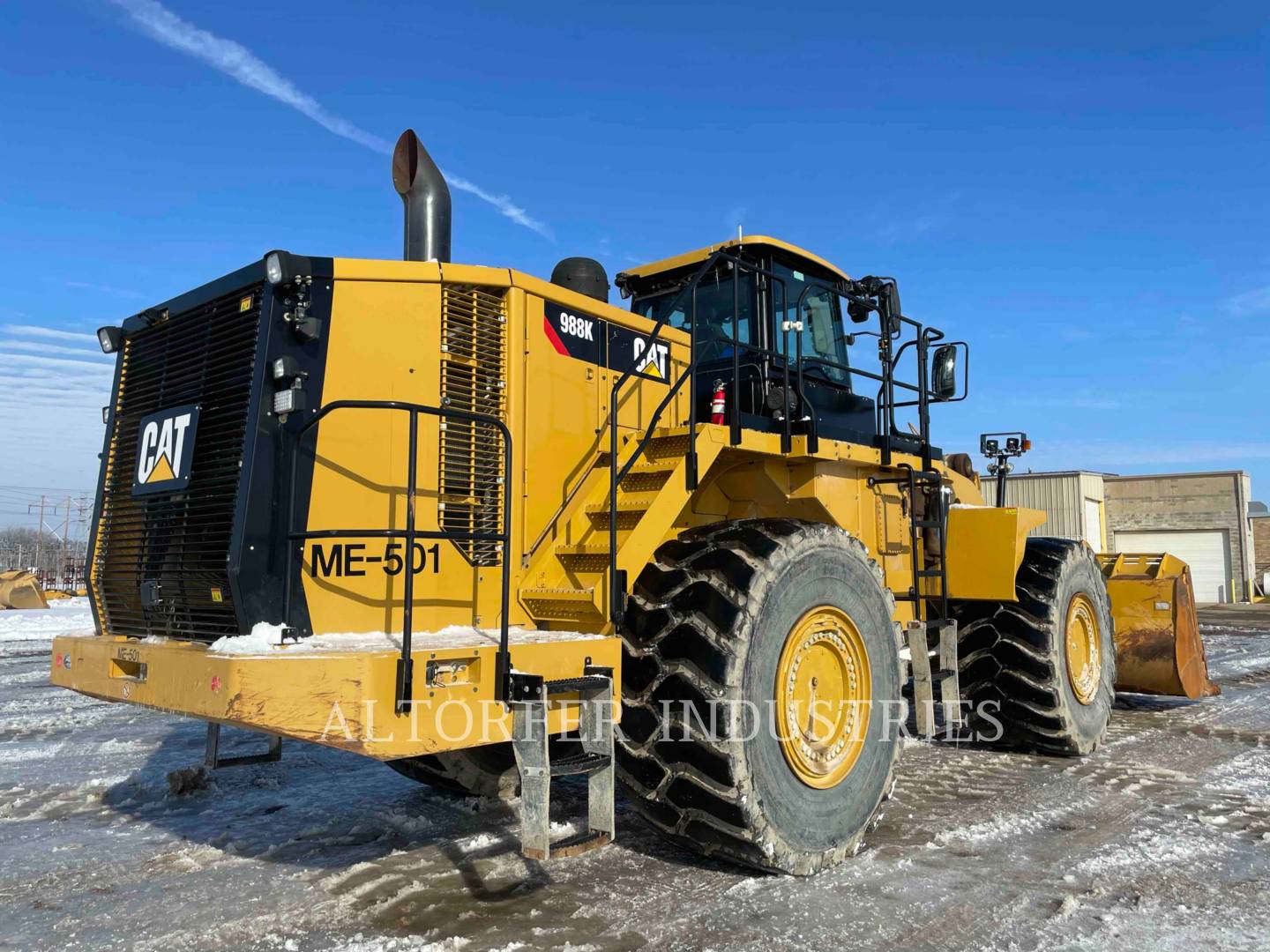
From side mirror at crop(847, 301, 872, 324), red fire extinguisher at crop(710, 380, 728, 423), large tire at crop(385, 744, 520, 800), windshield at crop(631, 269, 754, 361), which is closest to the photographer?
red fire extinguisher at crop(710, 380, 728, 423)

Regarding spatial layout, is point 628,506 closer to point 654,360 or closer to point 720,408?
point 720,408

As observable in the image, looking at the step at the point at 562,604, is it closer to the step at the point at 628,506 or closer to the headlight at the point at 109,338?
the step at the point at 628,506

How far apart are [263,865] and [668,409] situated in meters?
3.29

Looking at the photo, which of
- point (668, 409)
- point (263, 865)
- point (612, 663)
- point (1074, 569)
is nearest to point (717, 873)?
point (612, 663)

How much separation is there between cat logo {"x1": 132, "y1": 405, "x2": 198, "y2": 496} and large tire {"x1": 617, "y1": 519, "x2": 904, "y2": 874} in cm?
223

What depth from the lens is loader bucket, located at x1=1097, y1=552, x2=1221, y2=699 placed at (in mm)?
8984

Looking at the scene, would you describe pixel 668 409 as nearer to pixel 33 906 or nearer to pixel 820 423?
pixel 820 423

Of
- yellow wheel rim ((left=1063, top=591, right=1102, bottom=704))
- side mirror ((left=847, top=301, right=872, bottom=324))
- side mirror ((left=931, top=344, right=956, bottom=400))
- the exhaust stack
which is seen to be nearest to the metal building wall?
yellow wheel rim ((left=1063, top=591, right=1102, bottom=704))

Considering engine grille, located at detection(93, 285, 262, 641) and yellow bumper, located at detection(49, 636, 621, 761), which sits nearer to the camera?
yellow bumper, located at detection(49, 636, 621, 761)

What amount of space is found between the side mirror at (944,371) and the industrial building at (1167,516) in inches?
1048

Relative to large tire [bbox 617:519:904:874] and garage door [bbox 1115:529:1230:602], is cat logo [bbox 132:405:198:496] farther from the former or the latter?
garage door [bbox 1115:529:1230:602]

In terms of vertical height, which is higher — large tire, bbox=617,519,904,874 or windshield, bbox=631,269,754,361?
windshield, bbox=631,269,754,361

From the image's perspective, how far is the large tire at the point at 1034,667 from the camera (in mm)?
6973

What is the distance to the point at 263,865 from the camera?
15.4 feet
